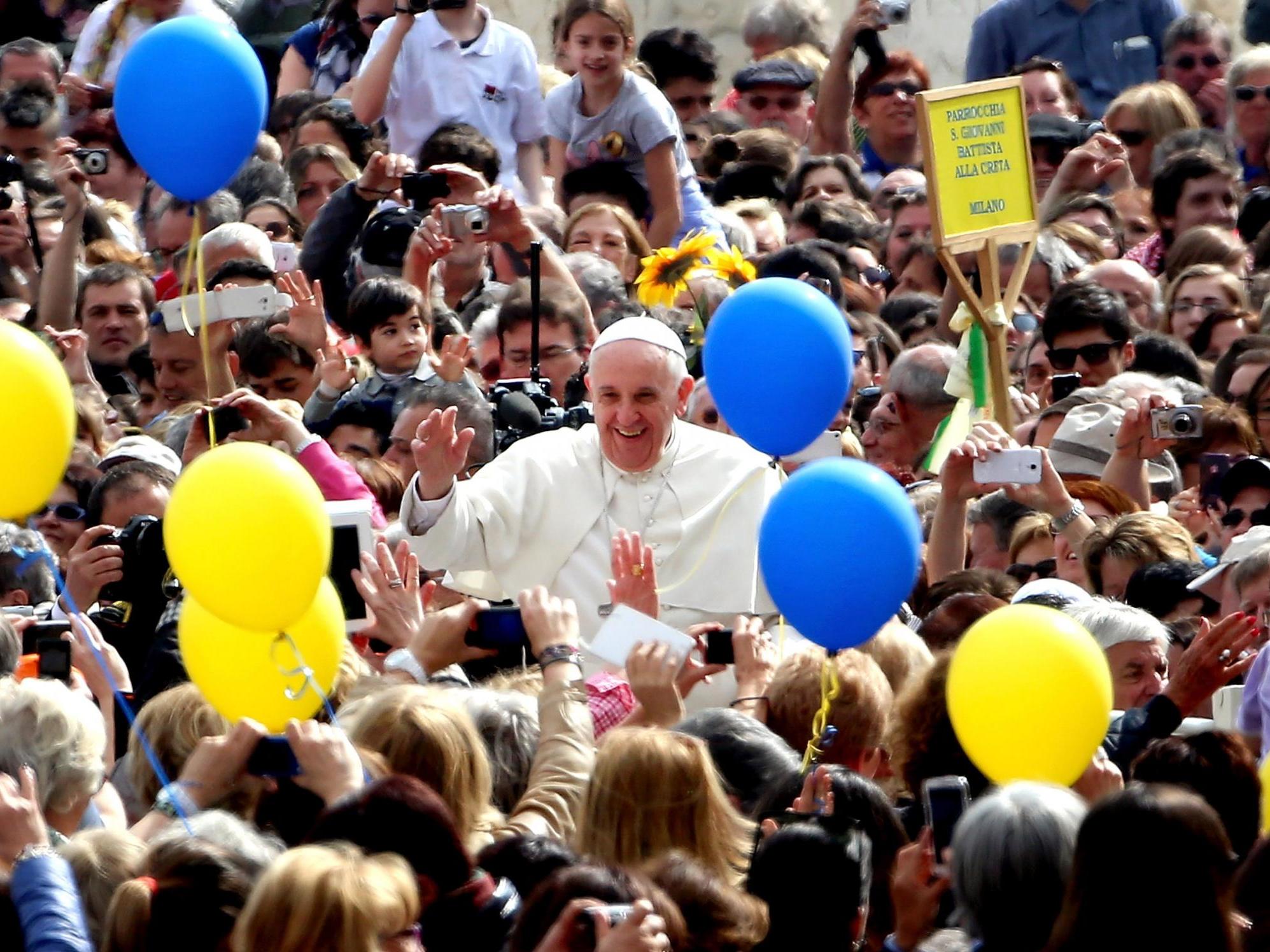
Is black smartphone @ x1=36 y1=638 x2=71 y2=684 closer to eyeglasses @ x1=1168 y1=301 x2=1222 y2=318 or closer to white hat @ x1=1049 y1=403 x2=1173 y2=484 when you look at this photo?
white hat @ x1=1049 y1=403 x2=1173 y2=484

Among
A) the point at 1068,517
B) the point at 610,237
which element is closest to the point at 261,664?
the point at 1068,517

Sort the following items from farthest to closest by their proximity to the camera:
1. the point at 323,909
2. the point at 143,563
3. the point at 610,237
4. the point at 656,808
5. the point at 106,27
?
the point at 106,27 < the point at 610,237 < the point at 143,563 < the point at 656,808 < the point at 323,909

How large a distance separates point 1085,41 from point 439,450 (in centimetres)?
657

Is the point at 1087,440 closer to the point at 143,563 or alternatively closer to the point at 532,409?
the point at 532,409

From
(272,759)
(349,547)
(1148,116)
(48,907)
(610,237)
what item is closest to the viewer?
(48,907)

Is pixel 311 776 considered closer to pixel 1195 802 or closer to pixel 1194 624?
pixel 1195 802

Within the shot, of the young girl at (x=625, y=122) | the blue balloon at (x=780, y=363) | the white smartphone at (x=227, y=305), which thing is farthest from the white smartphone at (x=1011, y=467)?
the young girl at (x=625, y=122)

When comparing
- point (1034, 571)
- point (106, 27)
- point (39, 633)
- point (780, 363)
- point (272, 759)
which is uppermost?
point (106, 27)

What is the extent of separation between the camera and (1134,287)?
949 centimetres

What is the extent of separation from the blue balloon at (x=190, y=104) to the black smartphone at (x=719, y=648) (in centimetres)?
199

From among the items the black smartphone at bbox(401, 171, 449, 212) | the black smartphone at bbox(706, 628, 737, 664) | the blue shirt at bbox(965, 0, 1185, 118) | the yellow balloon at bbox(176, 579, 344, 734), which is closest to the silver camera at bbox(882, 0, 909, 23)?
the blue shirt at bbox(965, 0, 1185, 118)

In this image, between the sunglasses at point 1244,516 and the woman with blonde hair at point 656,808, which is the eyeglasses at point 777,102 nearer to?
the sunglasses at point 1244,516

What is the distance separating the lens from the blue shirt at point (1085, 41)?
40.1 ft

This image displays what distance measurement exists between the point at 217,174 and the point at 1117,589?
8.65ft
